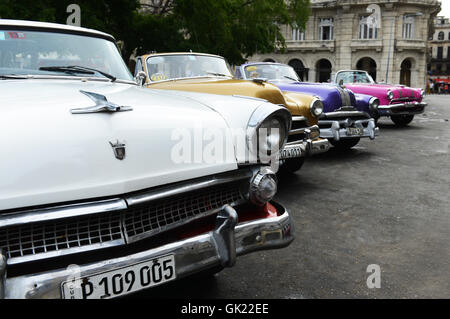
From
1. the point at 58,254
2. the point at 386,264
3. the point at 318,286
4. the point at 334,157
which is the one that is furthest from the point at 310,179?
the point at 58,254

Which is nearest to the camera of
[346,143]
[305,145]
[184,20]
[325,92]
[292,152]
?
[292,152]

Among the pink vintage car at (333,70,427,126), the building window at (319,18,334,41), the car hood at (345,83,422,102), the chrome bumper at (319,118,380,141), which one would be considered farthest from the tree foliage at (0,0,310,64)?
the building window at (319,18,334,41)

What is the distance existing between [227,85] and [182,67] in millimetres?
1043

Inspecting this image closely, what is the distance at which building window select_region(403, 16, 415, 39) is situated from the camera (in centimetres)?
3856

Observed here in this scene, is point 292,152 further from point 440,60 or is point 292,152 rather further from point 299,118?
point 440,60

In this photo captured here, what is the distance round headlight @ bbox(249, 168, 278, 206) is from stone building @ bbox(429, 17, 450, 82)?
282 ft

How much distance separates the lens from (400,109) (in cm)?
1154

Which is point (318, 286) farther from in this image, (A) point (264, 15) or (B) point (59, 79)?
(A) point (264, 15)

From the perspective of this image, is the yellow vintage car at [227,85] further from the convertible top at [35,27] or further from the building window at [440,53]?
the building window at [440,53]

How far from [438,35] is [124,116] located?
9830 cm

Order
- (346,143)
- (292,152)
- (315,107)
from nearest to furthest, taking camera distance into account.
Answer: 1. (292,152)
2. (315,107)
3. (346,143)

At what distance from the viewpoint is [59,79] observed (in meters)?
2.89

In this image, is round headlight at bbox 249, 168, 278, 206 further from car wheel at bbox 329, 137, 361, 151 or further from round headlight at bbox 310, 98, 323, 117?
car wheel at bbox 329, 137, 361, 151

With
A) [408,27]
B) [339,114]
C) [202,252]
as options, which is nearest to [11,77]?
[202,252]
